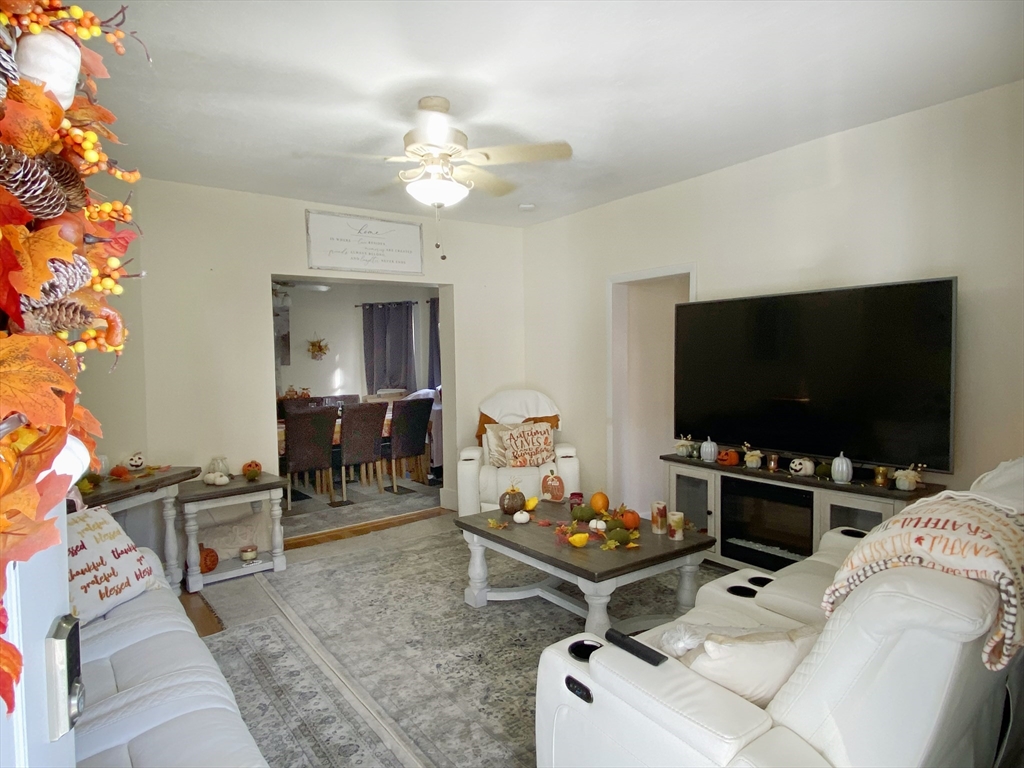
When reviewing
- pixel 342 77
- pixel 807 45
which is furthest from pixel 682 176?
pixel 342 77

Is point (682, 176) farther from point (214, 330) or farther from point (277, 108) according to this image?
point (214, 330)

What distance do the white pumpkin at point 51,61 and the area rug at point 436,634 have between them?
82.5 inches

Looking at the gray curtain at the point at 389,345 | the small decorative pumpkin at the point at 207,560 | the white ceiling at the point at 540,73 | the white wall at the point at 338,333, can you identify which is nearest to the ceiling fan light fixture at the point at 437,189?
the white ceiling at the point at 540,73

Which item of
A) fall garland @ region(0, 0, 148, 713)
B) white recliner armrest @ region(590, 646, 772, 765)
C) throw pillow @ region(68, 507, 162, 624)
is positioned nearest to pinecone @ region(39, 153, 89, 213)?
fall garland @ region(0, 0, 148, 713)

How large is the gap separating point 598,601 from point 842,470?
4.99ft

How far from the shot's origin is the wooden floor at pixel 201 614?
3.00 metres

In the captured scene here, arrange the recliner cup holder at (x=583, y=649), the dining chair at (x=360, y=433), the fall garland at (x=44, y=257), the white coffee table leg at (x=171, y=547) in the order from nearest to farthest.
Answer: the fall garland at (x=44, y=257) < the recliner cup holder at (x=583, y=649) < the white coffee table leg at (x=171, y=547) < the dining chair at (x=360, y=433)

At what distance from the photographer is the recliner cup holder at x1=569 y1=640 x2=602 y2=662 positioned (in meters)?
1.64

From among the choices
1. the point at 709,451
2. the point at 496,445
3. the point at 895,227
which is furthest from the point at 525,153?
the point at 496,445

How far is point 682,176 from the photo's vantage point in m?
3.92

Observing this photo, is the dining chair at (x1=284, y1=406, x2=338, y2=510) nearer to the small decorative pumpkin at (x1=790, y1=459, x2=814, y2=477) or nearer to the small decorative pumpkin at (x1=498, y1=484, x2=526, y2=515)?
the small decorative pumpkin at (x1=498, y1=484, x2=526, y2=515)

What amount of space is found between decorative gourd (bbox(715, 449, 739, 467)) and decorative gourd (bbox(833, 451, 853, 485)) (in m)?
0.60

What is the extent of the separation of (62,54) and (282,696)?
95.6 inches

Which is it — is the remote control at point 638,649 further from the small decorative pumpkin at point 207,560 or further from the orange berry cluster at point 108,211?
the small decorative pumpkin at point 207,560
